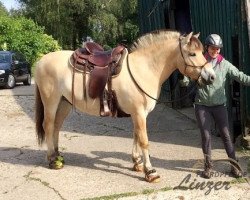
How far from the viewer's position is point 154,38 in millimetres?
5320

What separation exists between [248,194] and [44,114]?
307 centimetres

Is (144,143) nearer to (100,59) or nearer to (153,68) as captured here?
(153,68)

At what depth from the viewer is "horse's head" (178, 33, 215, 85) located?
4.89m

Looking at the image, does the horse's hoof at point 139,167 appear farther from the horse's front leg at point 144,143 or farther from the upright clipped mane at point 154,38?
the upright clipped mane at point 154,38

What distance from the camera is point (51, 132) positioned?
19.9ft

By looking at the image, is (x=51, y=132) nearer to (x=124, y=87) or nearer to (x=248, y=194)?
(x=124, y=87)

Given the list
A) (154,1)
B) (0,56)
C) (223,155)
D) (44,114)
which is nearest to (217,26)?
(223,155)

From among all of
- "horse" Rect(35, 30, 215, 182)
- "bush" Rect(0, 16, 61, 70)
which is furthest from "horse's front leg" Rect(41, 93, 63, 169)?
"bush" Rect(0, 16, 61, 70)

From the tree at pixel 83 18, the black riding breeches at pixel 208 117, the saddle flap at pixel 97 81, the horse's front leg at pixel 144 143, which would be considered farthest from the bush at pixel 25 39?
the black riding breeches at pixel 208 117

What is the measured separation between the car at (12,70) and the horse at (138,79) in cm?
1101

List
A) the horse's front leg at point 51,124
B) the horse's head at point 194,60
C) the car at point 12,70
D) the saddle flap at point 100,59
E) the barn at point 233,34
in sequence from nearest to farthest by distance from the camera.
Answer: the horse's head at point 194,60
the saddle flap at point 100,59
the horse's front leg at point 51,124
the barn at point 233,34
the car at point 12,70

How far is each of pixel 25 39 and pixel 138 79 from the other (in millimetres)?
23258

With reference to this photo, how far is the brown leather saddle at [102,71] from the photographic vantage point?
5.39 meters

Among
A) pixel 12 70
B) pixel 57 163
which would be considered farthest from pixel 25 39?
pixel 57 163
